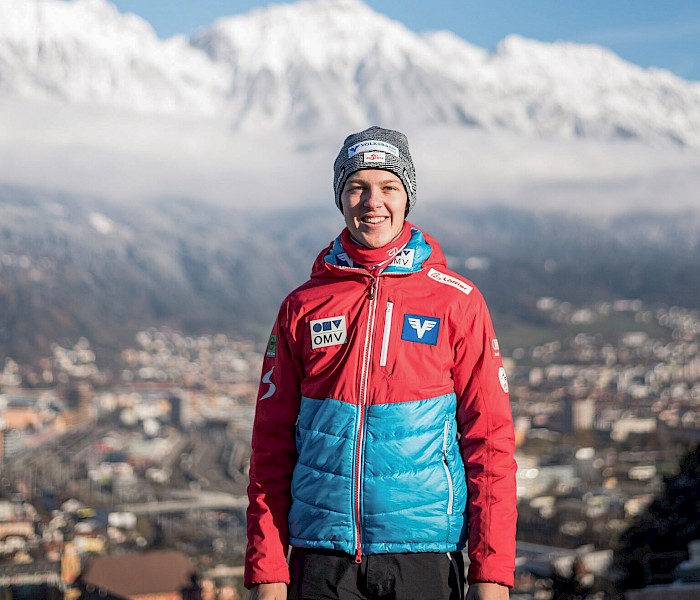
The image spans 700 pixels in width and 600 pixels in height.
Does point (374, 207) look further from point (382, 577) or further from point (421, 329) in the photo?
point (382, 577)

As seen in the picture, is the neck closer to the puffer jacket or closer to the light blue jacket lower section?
the puffer jacket

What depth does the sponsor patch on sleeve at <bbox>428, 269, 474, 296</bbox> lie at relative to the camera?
90.7 inches

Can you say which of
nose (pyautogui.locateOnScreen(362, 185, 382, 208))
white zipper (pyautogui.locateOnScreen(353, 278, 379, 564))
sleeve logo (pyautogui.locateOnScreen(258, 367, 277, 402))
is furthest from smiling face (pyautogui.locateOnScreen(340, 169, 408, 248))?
sleeve logo (pyautogui.locateOnScreen(258, 367, 277, 402))

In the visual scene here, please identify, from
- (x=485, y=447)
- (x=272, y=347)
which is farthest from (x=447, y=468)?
(x=272, y=347)

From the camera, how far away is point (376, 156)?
7.75ft

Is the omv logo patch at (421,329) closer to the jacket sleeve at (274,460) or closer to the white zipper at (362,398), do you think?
the white zipper at (362,398)

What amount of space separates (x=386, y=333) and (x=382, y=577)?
1.51 ft

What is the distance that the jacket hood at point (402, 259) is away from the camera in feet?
7.60

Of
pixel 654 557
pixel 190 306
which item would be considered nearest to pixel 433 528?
pixel 654 557

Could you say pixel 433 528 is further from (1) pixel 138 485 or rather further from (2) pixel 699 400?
(2) pixel 699 400

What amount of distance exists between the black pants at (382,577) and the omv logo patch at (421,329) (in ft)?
1.33

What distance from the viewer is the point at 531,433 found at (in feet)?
140

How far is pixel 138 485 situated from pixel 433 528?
3003 cm

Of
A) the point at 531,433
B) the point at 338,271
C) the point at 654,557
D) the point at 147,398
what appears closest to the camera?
the point at 338,271
